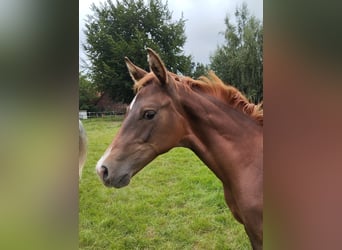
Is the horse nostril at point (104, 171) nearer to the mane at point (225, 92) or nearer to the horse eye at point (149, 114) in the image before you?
the horse eye at point (149, 114)

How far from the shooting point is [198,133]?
3.88 ft

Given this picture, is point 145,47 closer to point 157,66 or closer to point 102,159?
point 157,66

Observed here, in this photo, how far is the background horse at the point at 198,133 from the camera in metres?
1.12

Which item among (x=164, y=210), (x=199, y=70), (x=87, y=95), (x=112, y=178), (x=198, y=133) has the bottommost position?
(x=164, y=210)

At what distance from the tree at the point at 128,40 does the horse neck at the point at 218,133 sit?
0.15 meters

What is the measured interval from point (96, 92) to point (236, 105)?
1.73 ft

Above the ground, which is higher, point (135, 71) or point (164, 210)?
point (135, 71)

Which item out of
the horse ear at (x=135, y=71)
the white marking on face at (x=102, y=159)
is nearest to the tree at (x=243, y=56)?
the horse ear at (x=135, y=71)

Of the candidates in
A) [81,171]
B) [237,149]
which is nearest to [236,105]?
[237,149]

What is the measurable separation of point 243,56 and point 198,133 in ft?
1.07

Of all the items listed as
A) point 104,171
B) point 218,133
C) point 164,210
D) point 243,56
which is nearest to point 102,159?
point 104,171

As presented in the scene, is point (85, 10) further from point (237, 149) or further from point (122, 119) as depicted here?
point (237, 149)

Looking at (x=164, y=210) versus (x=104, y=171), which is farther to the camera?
(x=164, y=210)

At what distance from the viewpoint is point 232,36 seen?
3.85 feet
